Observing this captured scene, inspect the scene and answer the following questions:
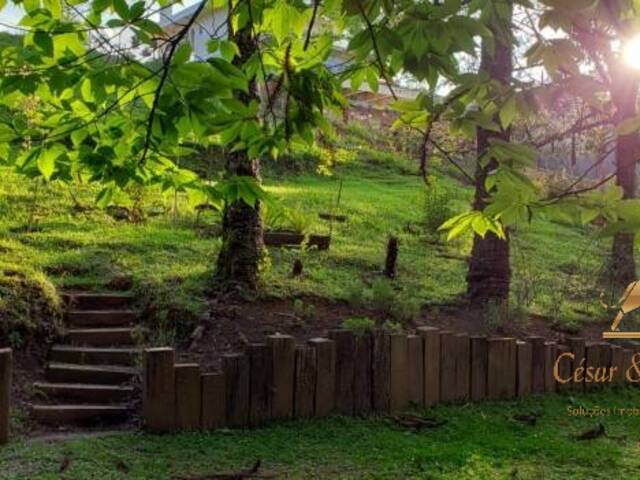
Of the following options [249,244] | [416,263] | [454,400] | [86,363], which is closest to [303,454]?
[454,400]

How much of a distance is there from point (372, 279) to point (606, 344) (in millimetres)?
2762

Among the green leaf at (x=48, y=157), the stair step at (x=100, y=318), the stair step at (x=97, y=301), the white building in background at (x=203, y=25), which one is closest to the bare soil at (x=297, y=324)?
the stair step at (x=100, y=318)

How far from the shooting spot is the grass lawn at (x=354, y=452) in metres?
3.70

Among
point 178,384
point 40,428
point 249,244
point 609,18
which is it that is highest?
point 609,18

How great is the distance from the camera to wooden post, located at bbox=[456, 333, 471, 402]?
516 cm

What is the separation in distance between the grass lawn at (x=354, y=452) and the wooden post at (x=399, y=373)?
219 millimetres

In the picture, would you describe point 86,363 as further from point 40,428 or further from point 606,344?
point 606,344

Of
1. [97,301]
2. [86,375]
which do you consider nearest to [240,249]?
[97,301]

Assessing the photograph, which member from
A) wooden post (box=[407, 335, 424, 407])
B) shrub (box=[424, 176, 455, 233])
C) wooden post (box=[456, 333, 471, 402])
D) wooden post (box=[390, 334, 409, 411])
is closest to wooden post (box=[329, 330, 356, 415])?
wooden post (box=[390, 334, 409, 411])

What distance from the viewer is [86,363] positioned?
546 cm

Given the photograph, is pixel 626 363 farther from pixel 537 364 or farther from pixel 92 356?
pixel 92 356
